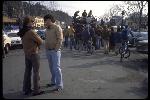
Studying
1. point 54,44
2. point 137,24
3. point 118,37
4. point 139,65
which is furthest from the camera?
point 137,24

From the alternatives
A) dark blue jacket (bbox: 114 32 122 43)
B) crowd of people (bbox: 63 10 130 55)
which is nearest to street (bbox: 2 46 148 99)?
dark blue jacket (bbox: 114 32 122 43)

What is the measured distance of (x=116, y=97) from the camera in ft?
25.2

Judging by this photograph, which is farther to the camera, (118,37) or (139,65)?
(118,37)

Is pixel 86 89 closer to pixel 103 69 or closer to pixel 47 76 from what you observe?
pixel 47 76

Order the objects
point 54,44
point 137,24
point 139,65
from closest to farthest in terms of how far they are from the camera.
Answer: point 54,44 < point 139,65 < point 137,24

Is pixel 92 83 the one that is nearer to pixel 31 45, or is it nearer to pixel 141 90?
pixel 141 90

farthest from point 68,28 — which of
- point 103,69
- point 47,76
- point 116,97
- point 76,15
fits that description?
point 116,97

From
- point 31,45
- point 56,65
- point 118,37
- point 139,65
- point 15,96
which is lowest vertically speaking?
point 15,96


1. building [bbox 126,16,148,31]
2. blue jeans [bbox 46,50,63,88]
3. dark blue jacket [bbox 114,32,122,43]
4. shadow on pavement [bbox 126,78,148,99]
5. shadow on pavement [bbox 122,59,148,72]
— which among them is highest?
building [bbox 126,16,148,31]

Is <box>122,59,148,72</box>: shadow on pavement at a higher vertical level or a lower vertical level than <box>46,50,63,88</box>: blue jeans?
lower

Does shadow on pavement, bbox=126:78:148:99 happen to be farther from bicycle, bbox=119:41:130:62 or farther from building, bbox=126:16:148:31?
bicycle, bbox=119:41:130:62

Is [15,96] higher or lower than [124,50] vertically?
lower

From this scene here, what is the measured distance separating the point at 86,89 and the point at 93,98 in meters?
1.04

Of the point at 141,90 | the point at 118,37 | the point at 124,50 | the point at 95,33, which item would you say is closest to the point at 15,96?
the point at 141,90
